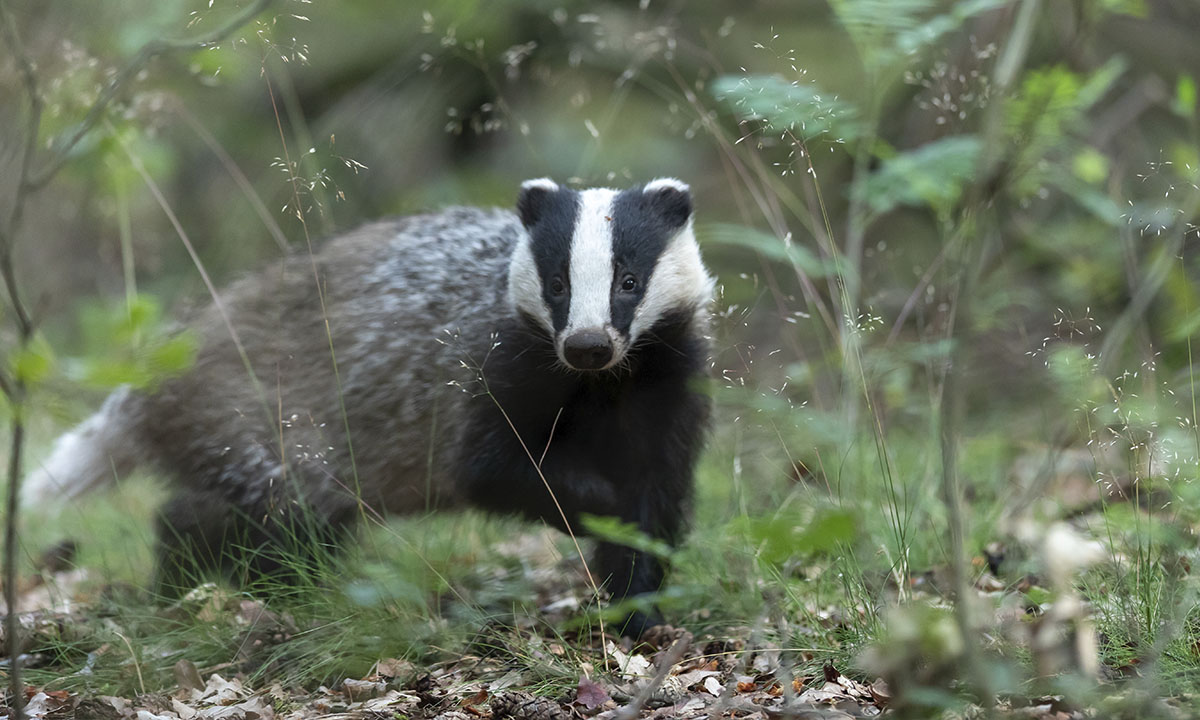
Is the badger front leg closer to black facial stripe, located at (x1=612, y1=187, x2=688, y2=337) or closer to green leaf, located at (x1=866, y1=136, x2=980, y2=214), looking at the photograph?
black facial stripe, located at (x1=612, y1=187, x2=688, y2=337)

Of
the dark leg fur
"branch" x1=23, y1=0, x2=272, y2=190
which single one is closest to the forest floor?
the dark leg fur

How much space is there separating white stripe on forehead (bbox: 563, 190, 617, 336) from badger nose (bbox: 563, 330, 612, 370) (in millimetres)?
40

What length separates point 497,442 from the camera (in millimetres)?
3707

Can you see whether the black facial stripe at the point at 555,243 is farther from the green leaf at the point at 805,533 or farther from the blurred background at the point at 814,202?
the green leaf at the point at 805,533

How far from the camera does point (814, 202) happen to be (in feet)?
19.0

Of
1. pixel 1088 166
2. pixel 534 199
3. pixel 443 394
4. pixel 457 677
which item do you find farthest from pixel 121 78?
pixel 1088 166

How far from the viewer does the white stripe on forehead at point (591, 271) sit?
3.39m

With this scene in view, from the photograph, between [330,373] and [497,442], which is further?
[330,373]

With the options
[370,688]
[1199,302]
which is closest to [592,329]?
[370,688]

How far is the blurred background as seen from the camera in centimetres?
321

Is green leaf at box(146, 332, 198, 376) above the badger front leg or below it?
above

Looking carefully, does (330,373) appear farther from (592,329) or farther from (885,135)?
(885,135)

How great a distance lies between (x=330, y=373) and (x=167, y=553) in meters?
0.97

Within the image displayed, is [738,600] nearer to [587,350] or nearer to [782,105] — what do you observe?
[587,350]
